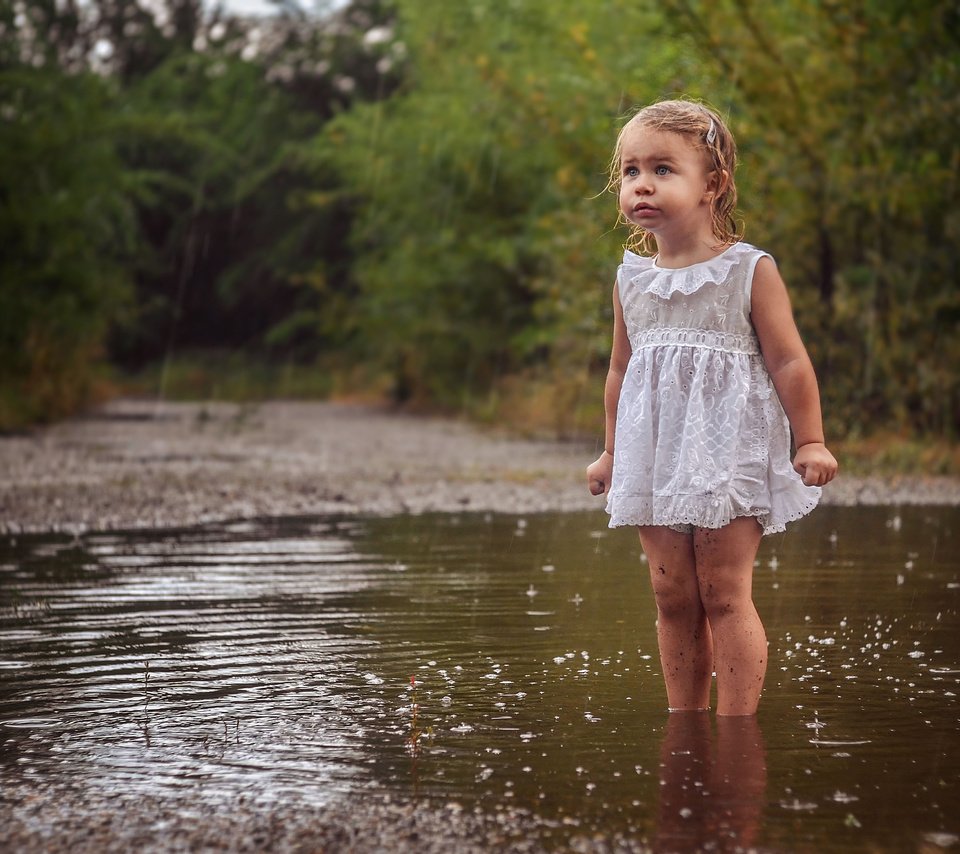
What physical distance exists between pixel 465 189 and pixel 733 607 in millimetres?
22836

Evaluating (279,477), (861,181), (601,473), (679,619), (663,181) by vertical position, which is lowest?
(279,477)

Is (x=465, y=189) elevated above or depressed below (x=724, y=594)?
above

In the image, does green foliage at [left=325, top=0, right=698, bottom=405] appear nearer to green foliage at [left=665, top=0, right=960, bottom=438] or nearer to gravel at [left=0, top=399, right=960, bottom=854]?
green foliage at [left=665, top=0, right=960, bottom=438]

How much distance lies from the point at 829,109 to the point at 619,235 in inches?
105

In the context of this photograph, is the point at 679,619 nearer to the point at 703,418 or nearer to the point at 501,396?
the point at 703,418

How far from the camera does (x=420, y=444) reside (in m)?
18.9

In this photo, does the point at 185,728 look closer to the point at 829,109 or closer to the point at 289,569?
the point at 289,569

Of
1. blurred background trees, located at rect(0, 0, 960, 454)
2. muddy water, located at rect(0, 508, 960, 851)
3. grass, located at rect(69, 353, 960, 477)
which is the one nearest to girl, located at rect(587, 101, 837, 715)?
muddy water, located at rect(0, 508, 960, 851)

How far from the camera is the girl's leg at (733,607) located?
13.1ft

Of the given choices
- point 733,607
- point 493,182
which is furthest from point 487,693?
point 493,182

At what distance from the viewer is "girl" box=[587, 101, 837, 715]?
397cm

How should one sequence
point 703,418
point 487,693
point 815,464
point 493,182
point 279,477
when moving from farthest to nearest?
point 493,182
point 279,477
point 487,693
point 703,418
point 815,464

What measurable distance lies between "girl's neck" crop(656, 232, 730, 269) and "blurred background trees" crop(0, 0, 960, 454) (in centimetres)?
103

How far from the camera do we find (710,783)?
343cm
